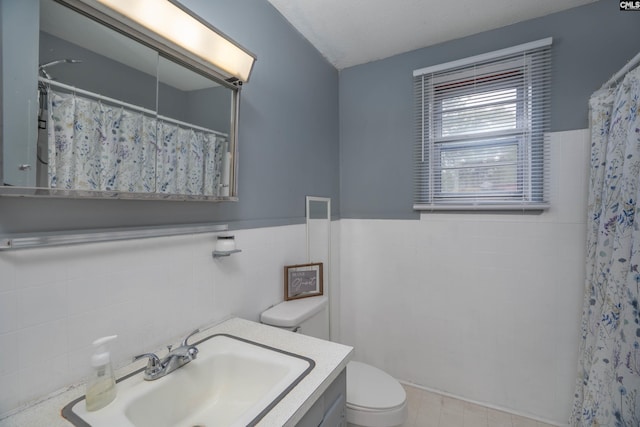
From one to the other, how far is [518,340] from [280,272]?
1.54 meters

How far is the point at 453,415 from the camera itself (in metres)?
1.79

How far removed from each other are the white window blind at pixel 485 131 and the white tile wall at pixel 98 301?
141cm

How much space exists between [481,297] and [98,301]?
2.01 metres

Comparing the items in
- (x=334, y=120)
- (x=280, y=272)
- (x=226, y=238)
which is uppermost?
(x=334, y=120)

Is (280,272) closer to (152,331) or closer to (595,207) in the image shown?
(152,331)

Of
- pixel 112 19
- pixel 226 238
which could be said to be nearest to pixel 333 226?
pixel 226 238

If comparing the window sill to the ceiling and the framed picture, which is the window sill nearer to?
the framed picture

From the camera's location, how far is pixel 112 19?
823mm

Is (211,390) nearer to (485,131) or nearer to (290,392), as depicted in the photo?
(290,392)

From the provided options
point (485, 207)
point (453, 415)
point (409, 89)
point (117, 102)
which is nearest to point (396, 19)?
point (409, 89)

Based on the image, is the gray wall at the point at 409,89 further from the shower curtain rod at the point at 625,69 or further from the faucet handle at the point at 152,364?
the faucet handle at the point at 152,364

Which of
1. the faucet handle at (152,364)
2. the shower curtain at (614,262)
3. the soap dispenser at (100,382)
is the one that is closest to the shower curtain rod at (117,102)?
the soap dispenser at (100,382)

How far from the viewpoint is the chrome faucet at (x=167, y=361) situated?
2.78ft

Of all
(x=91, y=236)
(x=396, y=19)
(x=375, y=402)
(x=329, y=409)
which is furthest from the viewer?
(x=396, y=19)
